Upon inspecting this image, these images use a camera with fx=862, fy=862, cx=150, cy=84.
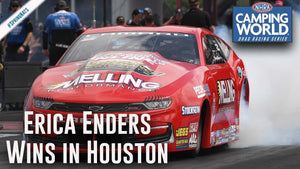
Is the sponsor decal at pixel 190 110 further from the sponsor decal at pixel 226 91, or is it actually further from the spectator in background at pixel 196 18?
the spectator in background at pixel 196 18

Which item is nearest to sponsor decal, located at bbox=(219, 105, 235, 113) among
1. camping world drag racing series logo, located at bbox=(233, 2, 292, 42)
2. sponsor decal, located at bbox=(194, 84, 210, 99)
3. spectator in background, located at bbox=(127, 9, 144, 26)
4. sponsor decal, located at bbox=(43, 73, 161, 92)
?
sponsor decal, located at bbox=(194, 84, 210, 99)

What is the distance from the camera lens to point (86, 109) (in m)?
7.70

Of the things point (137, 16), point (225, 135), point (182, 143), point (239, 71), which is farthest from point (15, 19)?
point (137, 16)

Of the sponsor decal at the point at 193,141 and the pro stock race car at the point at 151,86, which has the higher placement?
the pro stock race car at the point at 151,86

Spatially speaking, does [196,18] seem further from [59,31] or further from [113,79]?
[113,79]

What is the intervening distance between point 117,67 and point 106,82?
0.32 m

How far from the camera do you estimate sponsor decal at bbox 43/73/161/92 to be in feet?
26.0

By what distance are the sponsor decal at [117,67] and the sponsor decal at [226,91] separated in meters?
0.93

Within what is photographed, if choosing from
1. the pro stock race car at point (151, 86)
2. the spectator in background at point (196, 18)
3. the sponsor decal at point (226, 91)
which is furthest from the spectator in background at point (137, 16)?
Result: the sponsor decal at point (226, 91)

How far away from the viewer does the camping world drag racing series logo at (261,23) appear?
2161cm

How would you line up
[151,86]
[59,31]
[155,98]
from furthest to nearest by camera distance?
[59,31] < [151,86] < [155,98]

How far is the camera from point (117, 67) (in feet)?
27.0

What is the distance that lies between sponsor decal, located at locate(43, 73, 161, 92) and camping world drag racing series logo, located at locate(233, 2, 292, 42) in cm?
1349

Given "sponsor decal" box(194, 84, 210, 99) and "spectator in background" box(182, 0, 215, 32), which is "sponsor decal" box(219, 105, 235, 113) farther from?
"spectator in background" box(182, 0, 215, 32)
